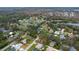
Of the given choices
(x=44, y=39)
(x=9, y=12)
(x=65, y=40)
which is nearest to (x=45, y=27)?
(x=44, y=39)

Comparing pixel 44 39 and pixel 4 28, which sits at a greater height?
pixel 4 28
